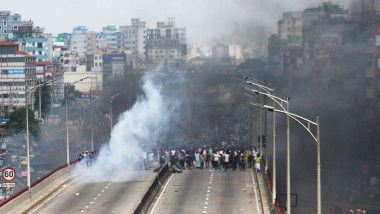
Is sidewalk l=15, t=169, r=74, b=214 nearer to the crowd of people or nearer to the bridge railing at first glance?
the bridge railing

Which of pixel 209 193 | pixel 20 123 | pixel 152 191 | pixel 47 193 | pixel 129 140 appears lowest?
pixel 20 123

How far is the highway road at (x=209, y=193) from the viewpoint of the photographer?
6556 cm

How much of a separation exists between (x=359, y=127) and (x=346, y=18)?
106ft

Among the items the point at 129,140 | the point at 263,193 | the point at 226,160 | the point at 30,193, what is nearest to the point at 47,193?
the point at 30,193

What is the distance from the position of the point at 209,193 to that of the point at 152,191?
179 inches

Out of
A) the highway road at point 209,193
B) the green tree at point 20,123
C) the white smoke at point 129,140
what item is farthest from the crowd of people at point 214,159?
the green tree at point 20,123

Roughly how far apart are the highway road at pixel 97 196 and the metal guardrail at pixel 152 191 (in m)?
0.84

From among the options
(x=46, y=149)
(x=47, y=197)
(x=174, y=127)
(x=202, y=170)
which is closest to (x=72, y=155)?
(x=46, y=149)

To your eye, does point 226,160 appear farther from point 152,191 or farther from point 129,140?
point 129,140

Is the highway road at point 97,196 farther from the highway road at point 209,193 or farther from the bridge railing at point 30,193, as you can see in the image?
the highway road at point 209,193

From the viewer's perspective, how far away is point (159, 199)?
232 feet

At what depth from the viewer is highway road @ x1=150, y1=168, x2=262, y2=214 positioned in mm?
65562

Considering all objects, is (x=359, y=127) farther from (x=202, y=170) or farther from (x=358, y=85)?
(x=202, y=170)

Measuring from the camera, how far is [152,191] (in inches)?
2817
